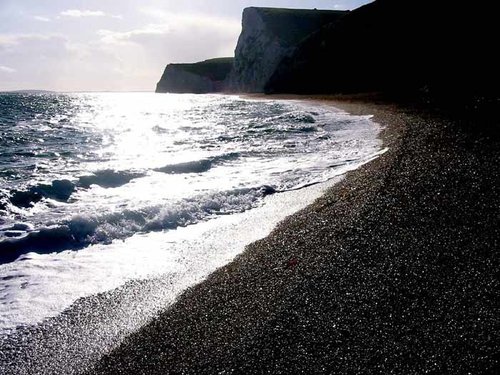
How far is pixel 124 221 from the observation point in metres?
8.62

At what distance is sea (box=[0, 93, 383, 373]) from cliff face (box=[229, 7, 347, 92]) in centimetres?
6856

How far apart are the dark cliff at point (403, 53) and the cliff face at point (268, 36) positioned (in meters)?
11.4

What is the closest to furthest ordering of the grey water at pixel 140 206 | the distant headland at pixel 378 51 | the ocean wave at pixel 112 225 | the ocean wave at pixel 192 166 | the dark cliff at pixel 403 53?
the grey water at pixel 140 206
the ocean wave at pixel 112 225
the ocean wave at pixel 192 166
the dark cliff at pixel 403 53
the distant headland at pixel 378 51

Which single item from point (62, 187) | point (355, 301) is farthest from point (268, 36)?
point (355, 301)

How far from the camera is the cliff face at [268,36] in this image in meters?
83.6

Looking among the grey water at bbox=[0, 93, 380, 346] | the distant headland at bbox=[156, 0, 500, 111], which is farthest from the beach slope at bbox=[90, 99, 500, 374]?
the distant headland at bbox=[156, 0, 500, 111]

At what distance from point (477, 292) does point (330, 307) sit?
135cm

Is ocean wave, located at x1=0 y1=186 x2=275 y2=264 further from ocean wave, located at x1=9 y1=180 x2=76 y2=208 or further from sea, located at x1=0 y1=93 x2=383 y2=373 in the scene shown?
ocean wave, located at x1=9 y1=180 x2=76 y2=208

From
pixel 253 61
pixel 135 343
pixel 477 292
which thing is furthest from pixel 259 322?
pixel 253 61

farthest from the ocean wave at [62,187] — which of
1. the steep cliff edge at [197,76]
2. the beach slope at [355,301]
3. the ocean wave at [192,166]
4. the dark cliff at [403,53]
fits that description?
the steep cliff edge at [197,76]

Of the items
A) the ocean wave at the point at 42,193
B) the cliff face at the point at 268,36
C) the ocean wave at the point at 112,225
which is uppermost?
the cliff face at the point at 268,36

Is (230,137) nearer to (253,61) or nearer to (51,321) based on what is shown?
(51,321)

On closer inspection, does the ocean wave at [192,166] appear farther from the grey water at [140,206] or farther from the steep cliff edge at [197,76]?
the steep cliff edge at [197,76]

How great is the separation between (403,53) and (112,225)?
5003 centimetres
